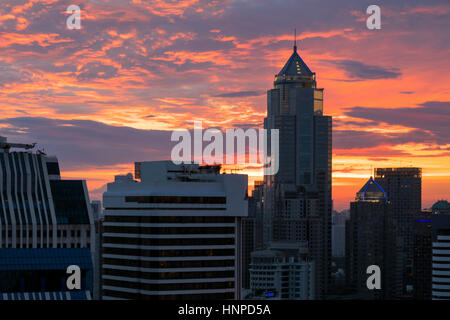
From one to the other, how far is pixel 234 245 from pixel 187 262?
1105 cm

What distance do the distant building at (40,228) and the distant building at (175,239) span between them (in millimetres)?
32038

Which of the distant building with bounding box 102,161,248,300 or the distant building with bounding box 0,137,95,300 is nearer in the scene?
the distant building with bounding box 0,137,95,300

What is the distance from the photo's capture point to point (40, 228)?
13750cm

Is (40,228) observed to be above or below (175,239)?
above

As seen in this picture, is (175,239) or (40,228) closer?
(40,228)

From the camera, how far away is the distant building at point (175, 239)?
168m

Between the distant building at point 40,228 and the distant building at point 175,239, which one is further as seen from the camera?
the distant building at point 175,239

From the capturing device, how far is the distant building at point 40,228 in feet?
422

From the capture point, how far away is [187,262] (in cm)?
16862

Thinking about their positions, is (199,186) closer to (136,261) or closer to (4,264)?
(136,261)

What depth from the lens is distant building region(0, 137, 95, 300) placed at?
12862 centimetres

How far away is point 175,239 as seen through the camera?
170 meters

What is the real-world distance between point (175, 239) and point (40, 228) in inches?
1550

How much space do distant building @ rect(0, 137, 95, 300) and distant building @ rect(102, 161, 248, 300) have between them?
1261 inches
